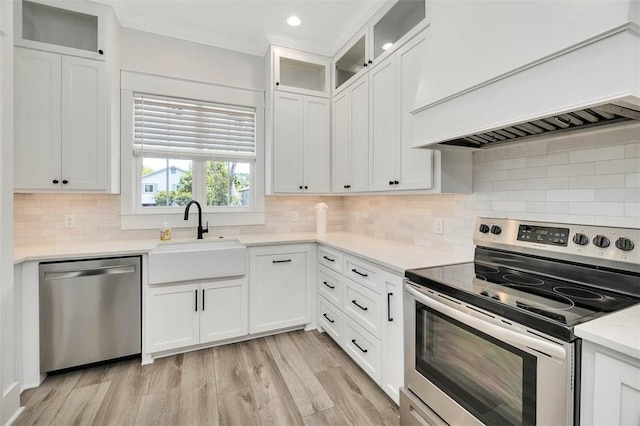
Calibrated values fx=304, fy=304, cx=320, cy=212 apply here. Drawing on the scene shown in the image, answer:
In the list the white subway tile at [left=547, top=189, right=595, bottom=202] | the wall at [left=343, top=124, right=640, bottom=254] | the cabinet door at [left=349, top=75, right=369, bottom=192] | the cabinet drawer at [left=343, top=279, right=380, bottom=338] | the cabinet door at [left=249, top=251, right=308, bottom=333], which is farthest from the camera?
the cabinet door at [left=249, top=251, right=308, bottom=333]

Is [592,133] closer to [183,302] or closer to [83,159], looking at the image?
[183,302]

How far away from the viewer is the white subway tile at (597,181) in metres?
1.32

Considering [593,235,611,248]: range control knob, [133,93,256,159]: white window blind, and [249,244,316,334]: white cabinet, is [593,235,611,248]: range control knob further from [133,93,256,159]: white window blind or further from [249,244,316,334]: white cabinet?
[133,93,256,159]: white window blind

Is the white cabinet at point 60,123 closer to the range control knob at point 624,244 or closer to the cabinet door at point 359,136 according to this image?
the cabinet door at point 359,136

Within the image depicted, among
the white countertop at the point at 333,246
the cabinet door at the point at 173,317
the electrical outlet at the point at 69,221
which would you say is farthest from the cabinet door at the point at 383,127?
the electrical outlet at the point at 69,221

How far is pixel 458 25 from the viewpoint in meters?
1.48

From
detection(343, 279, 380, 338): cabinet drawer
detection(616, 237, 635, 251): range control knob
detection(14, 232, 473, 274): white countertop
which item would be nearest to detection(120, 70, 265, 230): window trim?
detection(14, 232, 473, 274): white countertop

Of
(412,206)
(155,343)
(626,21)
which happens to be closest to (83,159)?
(155,343)

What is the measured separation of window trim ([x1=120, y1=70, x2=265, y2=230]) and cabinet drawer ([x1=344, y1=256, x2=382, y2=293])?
128 cm

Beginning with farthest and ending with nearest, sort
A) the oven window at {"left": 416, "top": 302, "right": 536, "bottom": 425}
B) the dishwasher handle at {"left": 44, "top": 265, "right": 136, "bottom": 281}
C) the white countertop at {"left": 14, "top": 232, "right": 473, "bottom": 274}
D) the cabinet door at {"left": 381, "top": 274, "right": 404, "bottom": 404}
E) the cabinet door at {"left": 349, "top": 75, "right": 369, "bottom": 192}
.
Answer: the cabinet door at {"left": 349, "top": 75, "right": 369, "bottom": 192} < the dishwasher handle at {"left": 44, "top": 265, "right": 136, "bottom": 281} < the white countertop at {"left": 14, "top": 232, "right": 473, "bottom": 274} < the cabinet door at {"left": 381, "top": 274, "right": 404, "bottom": 404} < the oven window at {"left": 416, "top": 302, "right": 536, "bottom": 425}

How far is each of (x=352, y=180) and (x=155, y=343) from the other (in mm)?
2103

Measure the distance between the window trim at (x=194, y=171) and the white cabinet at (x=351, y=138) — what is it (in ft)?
2.60

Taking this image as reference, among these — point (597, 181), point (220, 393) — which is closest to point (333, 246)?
point (220, 393)

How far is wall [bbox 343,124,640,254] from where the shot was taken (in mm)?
1303
